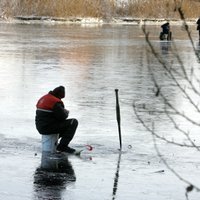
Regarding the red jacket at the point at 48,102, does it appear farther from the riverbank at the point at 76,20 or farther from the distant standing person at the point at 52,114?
the riverbank at the point at 76,20

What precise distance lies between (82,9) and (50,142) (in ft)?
266

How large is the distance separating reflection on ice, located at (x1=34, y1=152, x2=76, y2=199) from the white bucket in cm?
10

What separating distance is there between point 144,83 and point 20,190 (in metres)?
14.0

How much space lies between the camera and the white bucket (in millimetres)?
11727

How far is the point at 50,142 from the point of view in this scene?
1176 cm

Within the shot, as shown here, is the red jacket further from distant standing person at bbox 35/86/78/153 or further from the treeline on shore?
the treeline on shore

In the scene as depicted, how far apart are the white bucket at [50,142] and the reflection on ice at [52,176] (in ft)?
0.32

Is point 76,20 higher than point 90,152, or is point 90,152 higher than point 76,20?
point 90,152

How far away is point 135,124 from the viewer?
597 inches

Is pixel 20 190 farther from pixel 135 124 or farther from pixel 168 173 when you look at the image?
pixel 135 124

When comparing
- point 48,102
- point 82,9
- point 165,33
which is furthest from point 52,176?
point 82,9

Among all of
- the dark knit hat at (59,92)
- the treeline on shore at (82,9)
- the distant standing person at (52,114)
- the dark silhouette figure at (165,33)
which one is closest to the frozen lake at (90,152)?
the distant standing person at (52,114)

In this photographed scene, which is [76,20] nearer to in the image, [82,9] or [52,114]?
[82,9]

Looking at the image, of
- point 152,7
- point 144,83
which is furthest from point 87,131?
point 152,7
